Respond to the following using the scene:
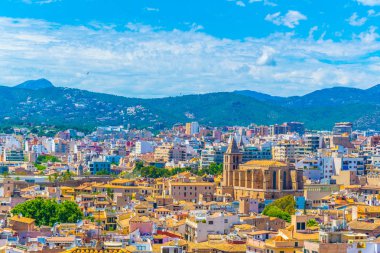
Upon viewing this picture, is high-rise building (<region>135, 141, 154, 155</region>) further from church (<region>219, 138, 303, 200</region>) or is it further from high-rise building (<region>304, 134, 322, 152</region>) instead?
church (<region>219, 138, 303, 200</region>)

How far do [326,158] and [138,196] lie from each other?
1025 inches

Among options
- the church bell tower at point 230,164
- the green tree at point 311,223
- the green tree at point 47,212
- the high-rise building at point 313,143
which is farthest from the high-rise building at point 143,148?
the green tree at point 311,223

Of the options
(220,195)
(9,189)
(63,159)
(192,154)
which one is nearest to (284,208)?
(220,195)

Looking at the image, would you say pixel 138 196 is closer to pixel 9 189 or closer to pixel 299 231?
pixel 9 189

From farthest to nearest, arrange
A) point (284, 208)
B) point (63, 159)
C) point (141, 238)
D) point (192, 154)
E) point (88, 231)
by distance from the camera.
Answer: point (63, 159) < point (192, 154) < point (284, 208) < point (88, 231) < point (141, 238)

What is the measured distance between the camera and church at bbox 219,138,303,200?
240ft

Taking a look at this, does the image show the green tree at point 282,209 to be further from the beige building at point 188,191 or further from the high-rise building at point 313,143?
the high-rise building at point 313,143

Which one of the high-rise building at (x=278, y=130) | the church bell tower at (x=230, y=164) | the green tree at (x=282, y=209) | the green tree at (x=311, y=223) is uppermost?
the high-rise building at (x=278, y=130)

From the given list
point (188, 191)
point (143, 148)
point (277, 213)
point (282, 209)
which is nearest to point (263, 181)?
point (188, 191)

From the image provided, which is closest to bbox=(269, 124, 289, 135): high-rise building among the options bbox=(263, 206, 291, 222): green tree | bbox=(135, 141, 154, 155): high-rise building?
bbox=(135, 141, 154, 155): high-rise building

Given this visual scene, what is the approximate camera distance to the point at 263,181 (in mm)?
74688

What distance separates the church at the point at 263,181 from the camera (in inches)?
2879

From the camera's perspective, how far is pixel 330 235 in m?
26.7

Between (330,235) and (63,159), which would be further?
(63,159)
